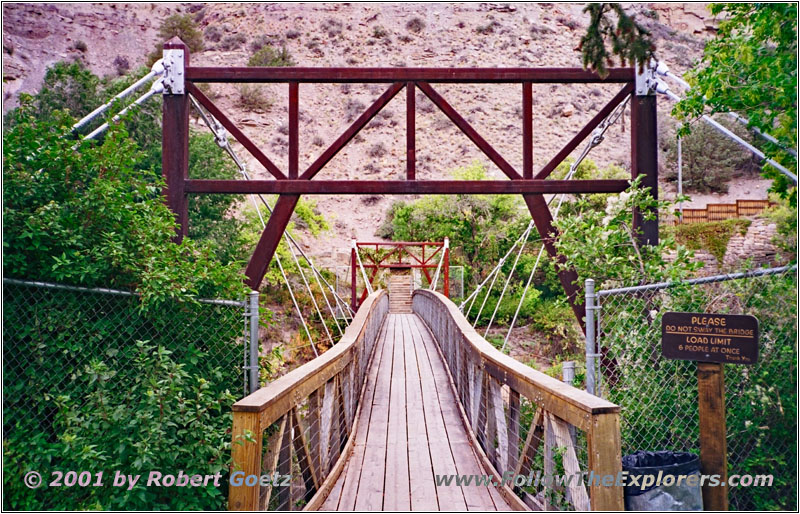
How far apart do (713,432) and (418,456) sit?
2.16 meters

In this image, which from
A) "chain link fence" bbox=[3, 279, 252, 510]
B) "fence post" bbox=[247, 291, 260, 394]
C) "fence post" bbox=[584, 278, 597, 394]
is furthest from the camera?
"fence post" bbox=[584, 278, 597, 394]

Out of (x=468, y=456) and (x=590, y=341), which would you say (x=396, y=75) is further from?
(x=468, y=456)

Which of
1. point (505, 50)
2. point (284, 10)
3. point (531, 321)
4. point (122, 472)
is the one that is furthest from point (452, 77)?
point (284, 10)

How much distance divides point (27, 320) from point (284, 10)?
62.4 m

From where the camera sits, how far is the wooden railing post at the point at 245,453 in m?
2.66

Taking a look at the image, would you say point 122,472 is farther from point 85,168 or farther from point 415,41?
point 415,41

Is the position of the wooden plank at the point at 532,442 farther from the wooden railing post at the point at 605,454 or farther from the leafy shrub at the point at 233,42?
the leafy shrub at the point at 233,42

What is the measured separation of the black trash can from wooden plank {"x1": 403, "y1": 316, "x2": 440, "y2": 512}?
110cm

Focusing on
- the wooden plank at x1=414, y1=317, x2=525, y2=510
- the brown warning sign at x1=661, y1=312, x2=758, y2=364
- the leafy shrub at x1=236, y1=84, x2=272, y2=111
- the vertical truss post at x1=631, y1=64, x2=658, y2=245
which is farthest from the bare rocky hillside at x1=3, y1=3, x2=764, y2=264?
the brown warning sign at x1=661, y1=312, x2=758, y2=364

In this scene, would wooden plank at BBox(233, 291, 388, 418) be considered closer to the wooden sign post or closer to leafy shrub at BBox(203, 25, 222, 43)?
the wooden sign post

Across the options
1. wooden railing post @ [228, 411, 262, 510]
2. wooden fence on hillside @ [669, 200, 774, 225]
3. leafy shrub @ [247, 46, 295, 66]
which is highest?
leafy shrub @ [247, 46, 295, 66]

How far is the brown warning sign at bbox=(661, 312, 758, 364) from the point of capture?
3.16 m

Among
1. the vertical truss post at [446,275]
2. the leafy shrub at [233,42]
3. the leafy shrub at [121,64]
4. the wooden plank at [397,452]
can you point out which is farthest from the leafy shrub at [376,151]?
the wooden plank at [397,452]

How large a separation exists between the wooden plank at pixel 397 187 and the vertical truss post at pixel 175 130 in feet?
0.53
